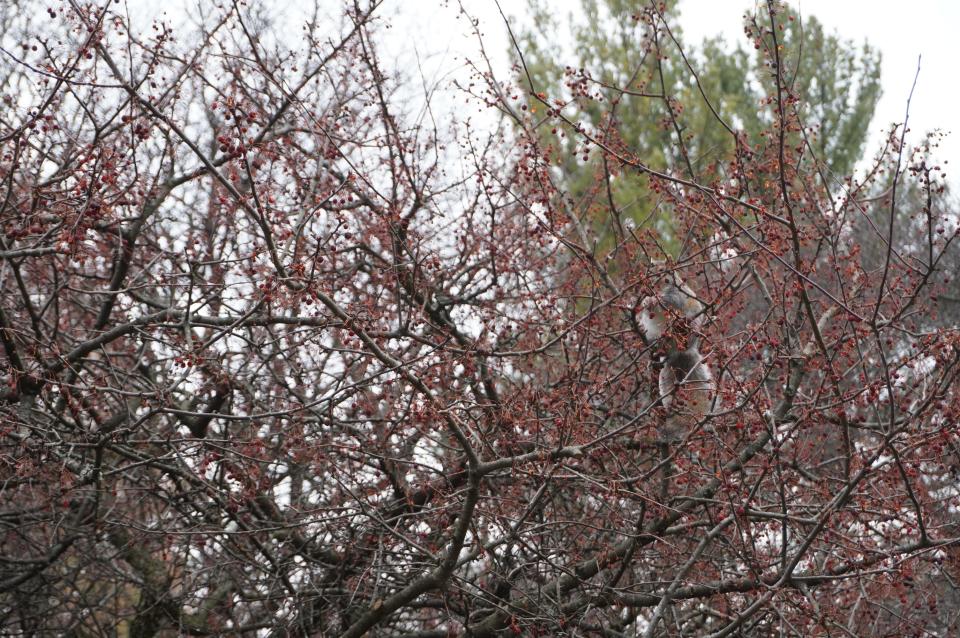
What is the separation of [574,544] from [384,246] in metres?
2.37

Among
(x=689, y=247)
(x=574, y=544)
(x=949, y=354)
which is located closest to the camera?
(x=949, y=354)

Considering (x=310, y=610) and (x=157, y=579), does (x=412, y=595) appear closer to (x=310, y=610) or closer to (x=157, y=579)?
(x=310, y=610)

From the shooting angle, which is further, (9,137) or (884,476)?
(884,476)

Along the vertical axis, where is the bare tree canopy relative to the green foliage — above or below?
below

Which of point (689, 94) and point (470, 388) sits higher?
point (689, 94)

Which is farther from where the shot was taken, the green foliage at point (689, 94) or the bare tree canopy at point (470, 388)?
the green foliage at point (689, 94)

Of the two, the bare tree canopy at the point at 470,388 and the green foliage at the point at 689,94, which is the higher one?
the green foliage at the point at 689,94

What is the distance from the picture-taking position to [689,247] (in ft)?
18.6

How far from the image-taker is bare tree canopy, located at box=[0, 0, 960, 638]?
156 inches

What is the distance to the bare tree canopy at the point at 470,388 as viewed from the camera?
13.0ft

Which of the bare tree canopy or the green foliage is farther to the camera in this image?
the green foliage

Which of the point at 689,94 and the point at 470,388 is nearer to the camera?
the point at 470,388

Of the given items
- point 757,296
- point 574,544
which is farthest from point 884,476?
point 757,296

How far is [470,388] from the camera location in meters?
5.23
